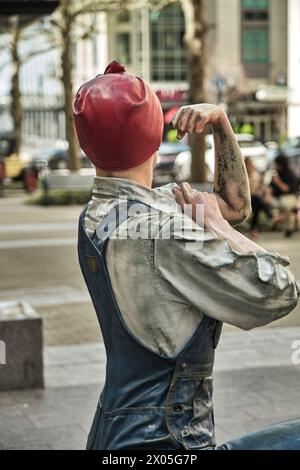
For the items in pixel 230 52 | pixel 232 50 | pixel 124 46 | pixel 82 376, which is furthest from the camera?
pixel 124 46

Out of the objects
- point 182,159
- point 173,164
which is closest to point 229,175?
point 182,159

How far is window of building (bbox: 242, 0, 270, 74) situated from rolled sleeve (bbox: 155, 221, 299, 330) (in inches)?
2815

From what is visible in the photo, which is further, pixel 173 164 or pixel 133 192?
pixel 173 164

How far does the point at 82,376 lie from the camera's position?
7316mm

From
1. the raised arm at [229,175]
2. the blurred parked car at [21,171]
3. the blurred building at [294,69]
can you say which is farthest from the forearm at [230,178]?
the blurred building at [294,69]

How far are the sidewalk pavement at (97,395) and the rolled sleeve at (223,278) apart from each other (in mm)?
3727

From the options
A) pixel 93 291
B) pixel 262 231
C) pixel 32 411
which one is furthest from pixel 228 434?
pixel 262 231

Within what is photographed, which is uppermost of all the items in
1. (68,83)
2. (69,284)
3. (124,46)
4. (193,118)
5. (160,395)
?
(193,118)

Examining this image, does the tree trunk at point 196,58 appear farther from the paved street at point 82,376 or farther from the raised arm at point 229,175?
the raised arm at point 229,175

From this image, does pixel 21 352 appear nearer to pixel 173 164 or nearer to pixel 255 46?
pixel 173 164

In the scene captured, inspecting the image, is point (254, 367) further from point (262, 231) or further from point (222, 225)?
point (262, 231)

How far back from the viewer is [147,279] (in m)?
2.21

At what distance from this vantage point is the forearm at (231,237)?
7.33ft

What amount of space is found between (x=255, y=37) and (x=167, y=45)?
6.69 m
